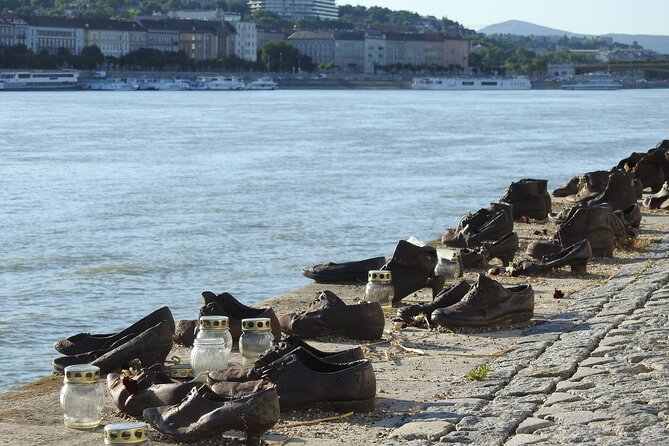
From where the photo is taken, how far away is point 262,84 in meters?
154

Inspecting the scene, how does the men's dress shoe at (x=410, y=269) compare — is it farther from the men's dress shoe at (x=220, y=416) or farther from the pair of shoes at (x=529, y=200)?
the pair of shoes at (x=529, y=200)

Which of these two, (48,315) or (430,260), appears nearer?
(430,260)

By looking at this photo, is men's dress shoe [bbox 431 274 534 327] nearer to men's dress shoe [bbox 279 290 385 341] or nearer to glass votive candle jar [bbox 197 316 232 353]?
men's dress shoe [bbox 279 290 385 341]

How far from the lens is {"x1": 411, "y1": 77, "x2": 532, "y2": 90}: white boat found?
174m

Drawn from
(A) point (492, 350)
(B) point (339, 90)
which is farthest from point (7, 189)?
(B) point (339, 90)

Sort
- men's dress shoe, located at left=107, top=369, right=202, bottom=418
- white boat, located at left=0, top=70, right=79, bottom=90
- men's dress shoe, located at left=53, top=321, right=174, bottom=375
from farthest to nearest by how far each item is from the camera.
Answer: white boat, located at left=0, top=70, right=79, bottom=90
men's dress shoe, located at left=53, top=321, right=174, bottom=375
men's dress shoe, located at left=107, top=369, right=202, bottom=418

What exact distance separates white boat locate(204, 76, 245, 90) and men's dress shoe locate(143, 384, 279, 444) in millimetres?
141421

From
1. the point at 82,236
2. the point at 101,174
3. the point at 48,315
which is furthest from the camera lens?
the point at 101,174

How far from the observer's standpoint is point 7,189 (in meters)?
24.5

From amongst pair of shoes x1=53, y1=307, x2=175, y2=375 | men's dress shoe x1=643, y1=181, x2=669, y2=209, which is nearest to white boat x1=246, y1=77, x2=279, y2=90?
men's dress shoe x1=643, y1=181, x2=669, y2=209

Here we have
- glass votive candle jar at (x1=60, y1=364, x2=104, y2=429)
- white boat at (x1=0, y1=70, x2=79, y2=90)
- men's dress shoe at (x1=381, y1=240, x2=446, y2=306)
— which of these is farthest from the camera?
white boat at (x1=0, y1=70, x2=79, y2=90)

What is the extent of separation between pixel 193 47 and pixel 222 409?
17737 cm

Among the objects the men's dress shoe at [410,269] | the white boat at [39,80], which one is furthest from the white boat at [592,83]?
the men's dress shoe at [410,269]

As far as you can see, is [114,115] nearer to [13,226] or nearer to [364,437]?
[13,226]
